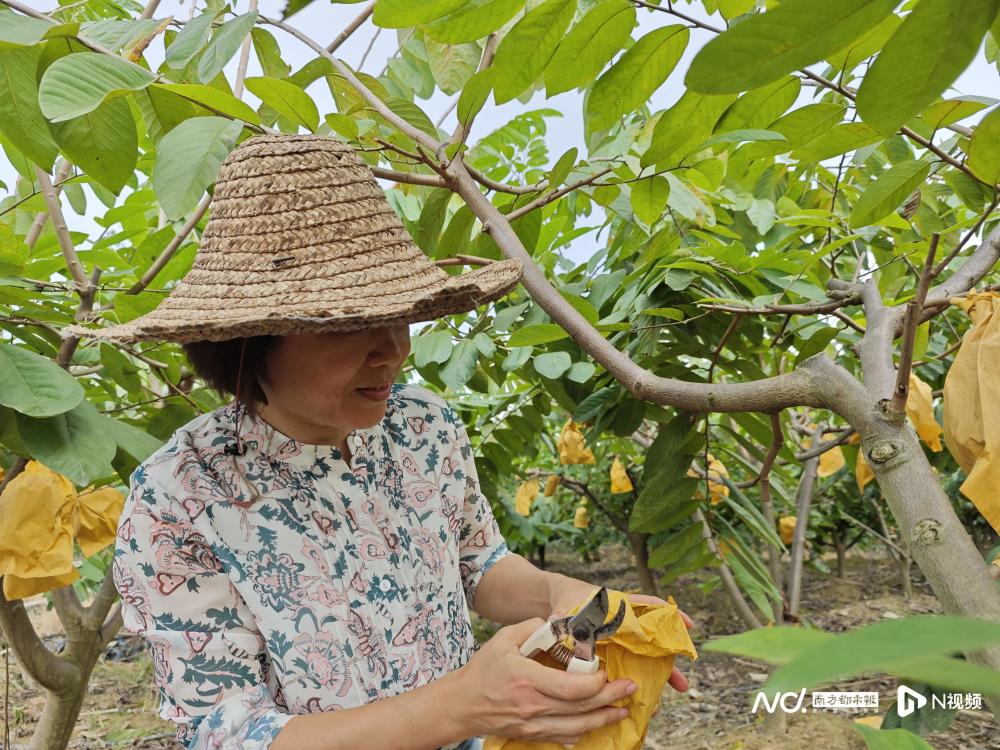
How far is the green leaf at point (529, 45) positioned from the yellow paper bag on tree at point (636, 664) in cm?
57

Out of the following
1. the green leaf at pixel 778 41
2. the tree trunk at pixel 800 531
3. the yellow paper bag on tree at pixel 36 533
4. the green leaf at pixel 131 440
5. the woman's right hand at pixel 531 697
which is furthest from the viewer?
the tree trunk at pixel 800 531

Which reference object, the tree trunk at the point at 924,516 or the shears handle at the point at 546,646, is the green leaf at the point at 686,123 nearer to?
the tree trunk at the point at 924,516

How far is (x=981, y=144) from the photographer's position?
77 centimetres

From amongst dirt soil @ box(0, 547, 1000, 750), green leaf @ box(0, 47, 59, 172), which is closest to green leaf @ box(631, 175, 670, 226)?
green leaf @ box(0, 47, 59, 172)

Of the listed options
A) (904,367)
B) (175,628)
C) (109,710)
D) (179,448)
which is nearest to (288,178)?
→ (179,448)

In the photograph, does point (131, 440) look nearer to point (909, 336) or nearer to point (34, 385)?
point (34, 385)

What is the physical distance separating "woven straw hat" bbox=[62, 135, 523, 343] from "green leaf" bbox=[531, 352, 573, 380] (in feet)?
1.51

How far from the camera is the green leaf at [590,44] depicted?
878 mm

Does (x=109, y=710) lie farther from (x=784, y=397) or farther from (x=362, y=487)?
(x=784, y=397)

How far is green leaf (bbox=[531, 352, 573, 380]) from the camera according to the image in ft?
5.18

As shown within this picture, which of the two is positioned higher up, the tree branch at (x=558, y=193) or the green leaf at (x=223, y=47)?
the green leaf at (x=223, y=47)

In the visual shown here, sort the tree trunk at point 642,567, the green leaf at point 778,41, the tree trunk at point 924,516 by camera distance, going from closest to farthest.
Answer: the green leaf at point 778,41 < the tree trunk at point 924,516 < the tree trunk at point 642,567

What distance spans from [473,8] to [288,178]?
0.36 m

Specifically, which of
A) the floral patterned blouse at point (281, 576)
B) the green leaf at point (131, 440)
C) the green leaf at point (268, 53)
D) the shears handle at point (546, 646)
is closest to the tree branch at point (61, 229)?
the green leaf at point (131, 440)
